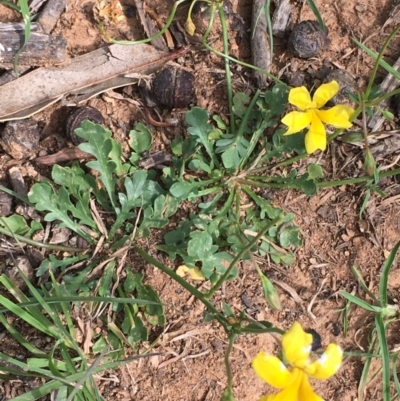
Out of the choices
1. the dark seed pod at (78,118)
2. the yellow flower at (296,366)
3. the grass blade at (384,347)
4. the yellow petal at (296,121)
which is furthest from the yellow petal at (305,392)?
the dark seed pod at (78,118)

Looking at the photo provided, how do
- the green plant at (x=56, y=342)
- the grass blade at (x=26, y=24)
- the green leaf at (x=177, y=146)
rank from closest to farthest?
the green plant at (x=56, y=342)
the grass blade at (x=26, y=24)
the green leaf at (x=177, y=146)

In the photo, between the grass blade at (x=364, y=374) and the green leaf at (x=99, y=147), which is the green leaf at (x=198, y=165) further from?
the grass blade at (x=364, y=374)

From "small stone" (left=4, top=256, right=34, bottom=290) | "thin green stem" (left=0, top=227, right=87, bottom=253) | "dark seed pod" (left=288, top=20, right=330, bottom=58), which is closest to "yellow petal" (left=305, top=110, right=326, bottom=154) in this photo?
"dark seed pod" (left=288, top=20, right=330, bottom=58)

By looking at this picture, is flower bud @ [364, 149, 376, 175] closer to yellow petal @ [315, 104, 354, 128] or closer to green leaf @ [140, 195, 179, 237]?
yellow petal @ [315, 104, 354, 128]

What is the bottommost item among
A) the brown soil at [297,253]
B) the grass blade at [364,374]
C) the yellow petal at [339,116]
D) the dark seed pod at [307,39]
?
the grass blade at [364,374]

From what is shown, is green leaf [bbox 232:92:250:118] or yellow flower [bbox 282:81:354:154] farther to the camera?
green leaf [bbox 232:92:250:118]

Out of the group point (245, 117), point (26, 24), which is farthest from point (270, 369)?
point (26, 24)
